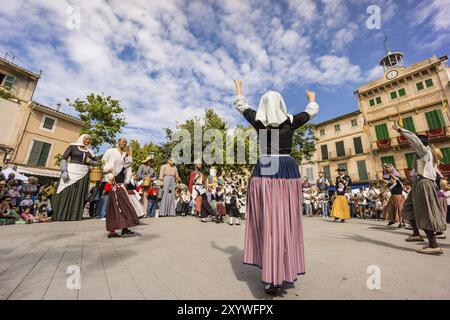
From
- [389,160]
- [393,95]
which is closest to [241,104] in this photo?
[389,160]

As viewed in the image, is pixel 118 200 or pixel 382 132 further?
pixel 382 132

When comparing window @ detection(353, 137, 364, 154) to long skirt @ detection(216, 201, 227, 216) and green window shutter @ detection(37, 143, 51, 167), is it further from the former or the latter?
green window shutter @ detection(37, 143, 51, 167)

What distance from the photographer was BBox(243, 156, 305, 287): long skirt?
79.4 inches

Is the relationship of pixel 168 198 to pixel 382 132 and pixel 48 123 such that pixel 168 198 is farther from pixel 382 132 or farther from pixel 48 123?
pixel 382 132

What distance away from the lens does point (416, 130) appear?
22609 mm

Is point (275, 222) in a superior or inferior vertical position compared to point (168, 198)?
inferior

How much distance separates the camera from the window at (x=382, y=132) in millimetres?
25064

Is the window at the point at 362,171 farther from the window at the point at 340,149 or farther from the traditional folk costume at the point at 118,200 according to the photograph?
the traditional folk costume at the point at 118,200

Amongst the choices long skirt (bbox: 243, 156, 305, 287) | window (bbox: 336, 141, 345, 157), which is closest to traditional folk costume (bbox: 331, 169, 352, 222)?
long skirt (bbox: 243, 156, 305, 287)

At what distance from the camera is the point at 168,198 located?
33.4 feet

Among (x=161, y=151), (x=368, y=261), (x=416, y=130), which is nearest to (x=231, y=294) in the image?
(x=368, y=261)

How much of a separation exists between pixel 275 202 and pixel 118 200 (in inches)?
145

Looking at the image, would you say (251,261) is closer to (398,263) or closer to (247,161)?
(398,263)
